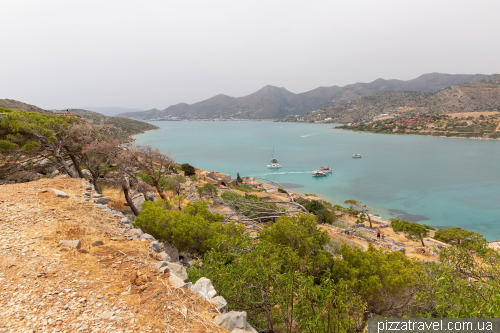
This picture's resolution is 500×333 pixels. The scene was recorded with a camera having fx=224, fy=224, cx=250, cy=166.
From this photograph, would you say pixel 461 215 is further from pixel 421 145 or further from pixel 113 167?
pixel 421 145

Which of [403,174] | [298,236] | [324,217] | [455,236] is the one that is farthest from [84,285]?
[403,174]

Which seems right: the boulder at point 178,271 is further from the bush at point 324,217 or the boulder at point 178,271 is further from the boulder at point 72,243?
the bush at point 324,217

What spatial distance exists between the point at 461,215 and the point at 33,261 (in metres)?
48.7

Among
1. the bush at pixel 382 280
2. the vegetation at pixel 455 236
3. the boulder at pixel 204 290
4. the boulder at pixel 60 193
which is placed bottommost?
the vegetation at pixel 455 236

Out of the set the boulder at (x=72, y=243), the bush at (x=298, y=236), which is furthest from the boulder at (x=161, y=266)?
the bush at (x=298, y=236)

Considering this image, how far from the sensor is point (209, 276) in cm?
588

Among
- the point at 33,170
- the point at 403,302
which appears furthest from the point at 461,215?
the point at 33,170

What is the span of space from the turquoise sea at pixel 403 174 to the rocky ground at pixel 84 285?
37.4 m

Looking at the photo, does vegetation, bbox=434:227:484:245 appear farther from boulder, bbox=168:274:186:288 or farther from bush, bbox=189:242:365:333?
boulder, bbox=168:274:186:288

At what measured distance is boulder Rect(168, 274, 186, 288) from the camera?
16.5 ft

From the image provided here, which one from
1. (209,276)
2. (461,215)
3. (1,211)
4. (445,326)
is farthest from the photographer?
(461,215)

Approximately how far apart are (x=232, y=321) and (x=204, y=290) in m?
1.07

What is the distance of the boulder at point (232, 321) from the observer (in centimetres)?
414

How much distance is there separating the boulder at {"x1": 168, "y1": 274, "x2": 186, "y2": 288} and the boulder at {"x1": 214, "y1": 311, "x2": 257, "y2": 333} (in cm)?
123
